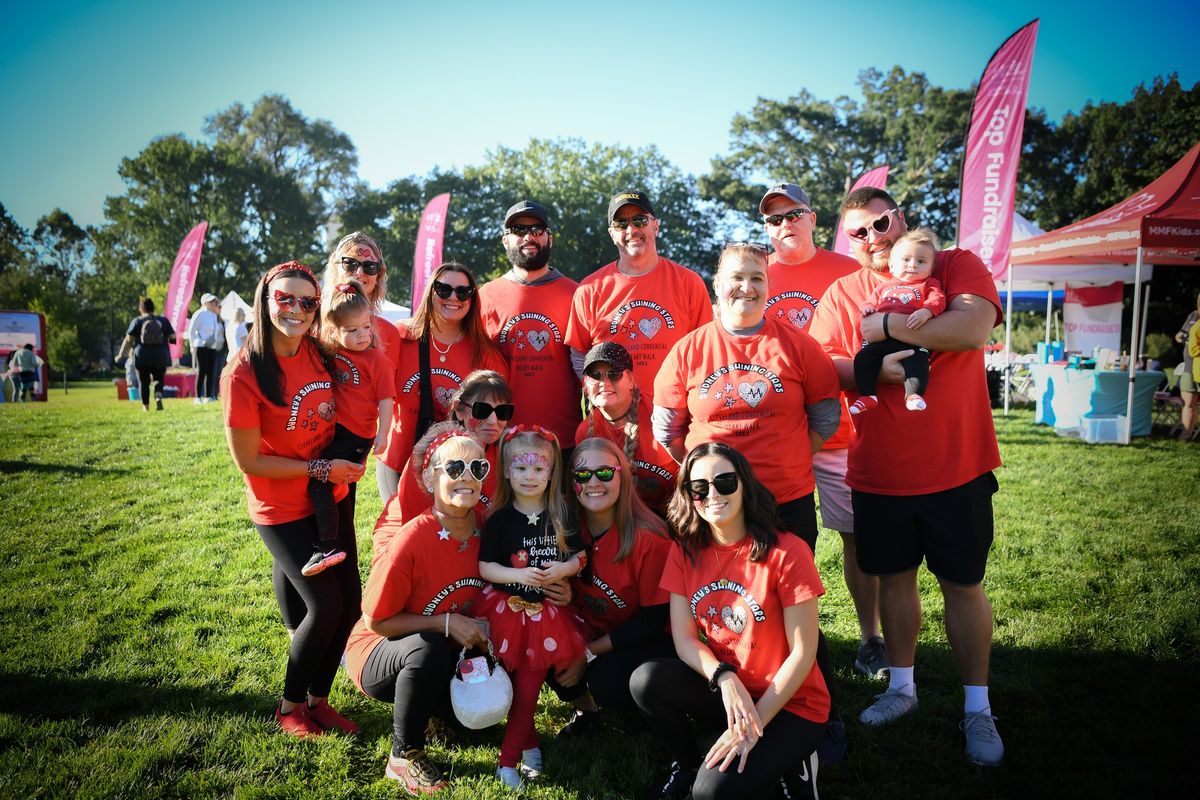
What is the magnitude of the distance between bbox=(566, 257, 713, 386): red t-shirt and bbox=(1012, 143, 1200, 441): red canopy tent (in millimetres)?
8379

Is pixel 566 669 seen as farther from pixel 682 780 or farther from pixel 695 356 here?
pixel 695 356

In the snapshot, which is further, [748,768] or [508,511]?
[508,511]

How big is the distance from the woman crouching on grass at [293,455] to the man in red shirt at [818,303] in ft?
8.64

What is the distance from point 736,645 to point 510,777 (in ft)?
3.82

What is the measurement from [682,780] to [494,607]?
1.15 meters

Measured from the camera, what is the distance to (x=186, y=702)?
3.58 metres

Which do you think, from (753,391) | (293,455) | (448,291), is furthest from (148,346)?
(753,391)

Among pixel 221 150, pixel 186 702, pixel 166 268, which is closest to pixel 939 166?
pixel 186 702

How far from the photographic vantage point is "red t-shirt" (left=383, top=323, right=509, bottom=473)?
413cm

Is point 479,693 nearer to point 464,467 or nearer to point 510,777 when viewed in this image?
point 510,777

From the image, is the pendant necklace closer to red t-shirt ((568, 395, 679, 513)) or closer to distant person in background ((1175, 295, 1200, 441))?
red t-shirt ((568, 395, 679, 513))

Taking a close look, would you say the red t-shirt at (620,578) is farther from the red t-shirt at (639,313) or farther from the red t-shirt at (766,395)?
the red t-shirt at (639,313)

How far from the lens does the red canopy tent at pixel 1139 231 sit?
1008 centimetres

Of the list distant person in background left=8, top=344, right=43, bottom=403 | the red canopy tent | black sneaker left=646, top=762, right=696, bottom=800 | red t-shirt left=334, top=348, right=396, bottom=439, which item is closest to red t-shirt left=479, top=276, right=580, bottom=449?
red t-shirt left=334, top=348, right=396, bottom=439
